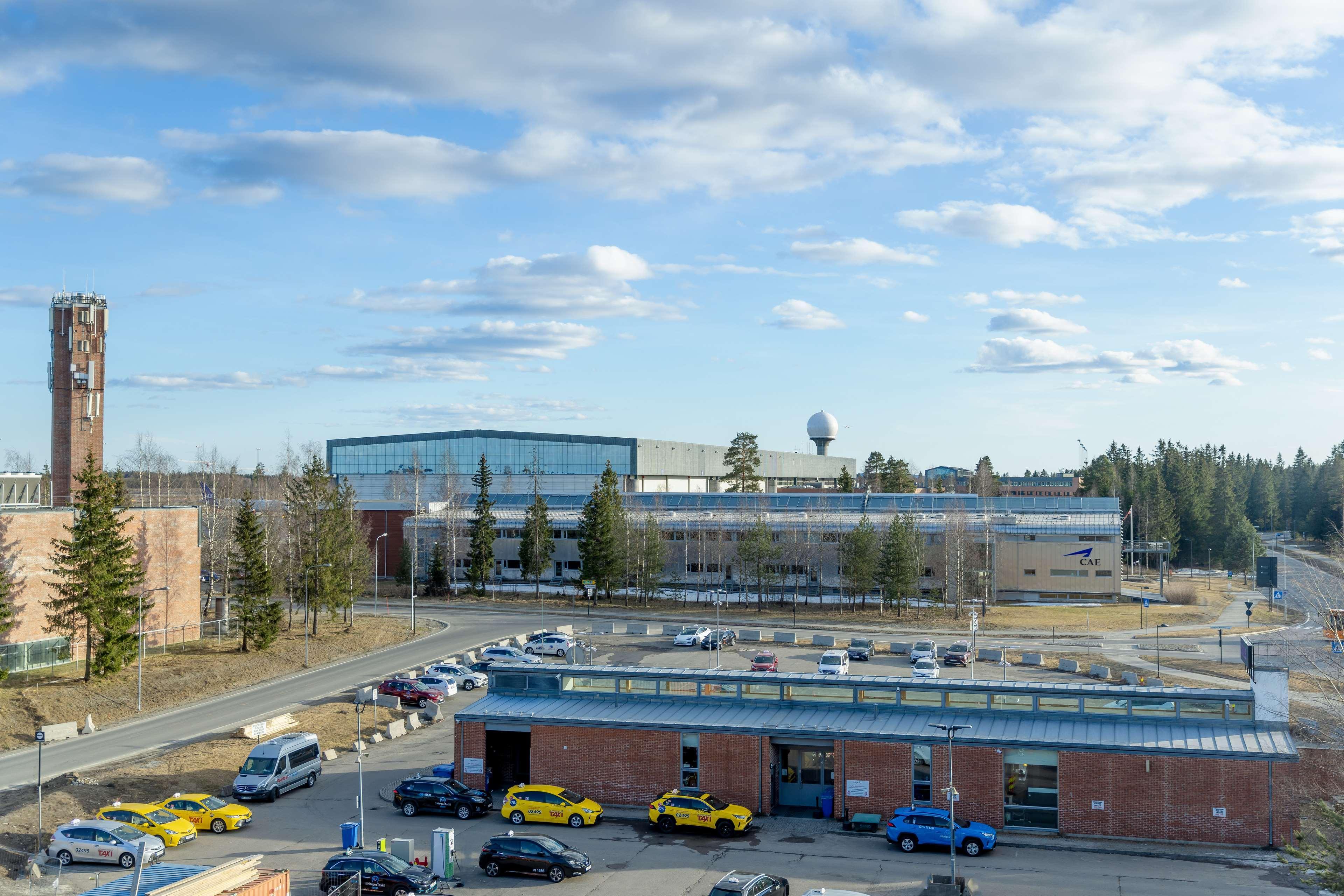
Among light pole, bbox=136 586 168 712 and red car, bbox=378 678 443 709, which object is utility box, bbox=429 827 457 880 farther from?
light pole, bbox=136 586 168 712

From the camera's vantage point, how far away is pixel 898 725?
103ft

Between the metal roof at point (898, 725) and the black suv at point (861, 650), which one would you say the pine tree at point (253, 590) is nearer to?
the metal roof at point (898, 725)

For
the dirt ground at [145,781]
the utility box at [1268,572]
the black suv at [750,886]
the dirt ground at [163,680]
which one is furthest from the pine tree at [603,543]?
the black suv at [750,886]

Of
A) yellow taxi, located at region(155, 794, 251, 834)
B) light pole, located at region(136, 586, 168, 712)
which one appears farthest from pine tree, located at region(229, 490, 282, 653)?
yellow taxi, located at region(155, 794, 251, 834)

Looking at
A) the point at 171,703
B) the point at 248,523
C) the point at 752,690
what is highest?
the point at 248,523

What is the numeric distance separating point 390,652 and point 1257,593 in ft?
260

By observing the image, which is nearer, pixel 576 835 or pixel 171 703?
pixel 576 835

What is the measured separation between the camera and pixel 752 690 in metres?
34.0

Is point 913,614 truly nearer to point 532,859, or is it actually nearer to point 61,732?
point 532,859

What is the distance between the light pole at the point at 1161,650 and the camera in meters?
54.5

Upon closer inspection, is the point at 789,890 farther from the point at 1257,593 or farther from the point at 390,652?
the point at 1257,593

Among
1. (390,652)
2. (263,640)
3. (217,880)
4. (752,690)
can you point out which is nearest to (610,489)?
(390,652)

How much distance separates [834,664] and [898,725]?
2105 cm

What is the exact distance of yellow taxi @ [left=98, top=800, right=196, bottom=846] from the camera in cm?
2867
